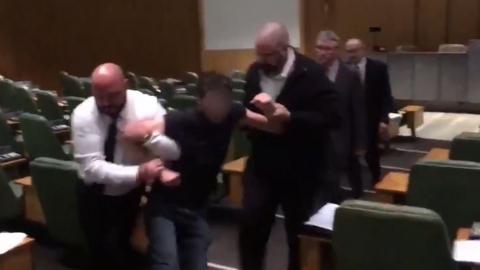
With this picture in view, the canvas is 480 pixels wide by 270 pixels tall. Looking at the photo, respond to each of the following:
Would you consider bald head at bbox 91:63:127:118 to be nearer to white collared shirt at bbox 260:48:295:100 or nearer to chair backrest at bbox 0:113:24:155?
white collared shirt at bbox 260:48:295:100

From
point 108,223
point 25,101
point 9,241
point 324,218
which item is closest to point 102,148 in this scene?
point 108,223

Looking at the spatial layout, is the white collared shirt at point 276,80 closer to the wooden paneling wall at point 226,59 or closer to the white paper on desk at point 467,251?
the white paper on desk at point 467,251

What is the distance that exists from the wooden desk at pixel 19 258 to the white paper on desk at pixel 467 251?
194cm

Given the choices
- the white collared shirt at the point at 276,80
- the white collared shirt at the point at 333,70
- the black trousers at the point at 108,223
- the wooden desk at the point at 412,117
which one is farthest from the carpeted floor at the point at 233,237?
the white collared shirt at the point at 276,80

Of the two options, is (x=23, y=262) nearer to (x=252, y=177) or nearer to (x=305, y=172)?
(x=252, y=177)

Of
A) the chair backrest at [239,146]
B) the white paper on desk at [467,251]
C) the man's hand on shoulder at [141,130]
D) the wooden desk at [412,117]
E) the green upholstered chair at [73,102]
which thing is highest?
the man's hand on shoulder at [141,130]

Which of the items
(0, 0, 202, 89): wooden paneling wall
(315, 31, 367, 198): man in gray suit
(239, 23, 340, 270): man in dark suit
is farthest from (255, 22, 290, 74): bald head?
(0, 0, 202, 89): wooden paneling wall

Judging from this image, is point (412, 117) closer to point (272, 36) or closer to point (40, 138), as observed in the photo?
point (40, 138)

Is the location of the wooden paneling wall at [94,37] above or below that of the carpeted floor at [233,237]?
above

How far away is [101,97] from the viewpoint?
10.1 feet

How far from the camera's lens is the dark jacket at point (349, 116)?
493cm

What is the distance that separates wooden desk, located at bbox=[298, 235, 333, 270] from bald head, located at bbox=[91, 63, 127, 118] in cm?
113

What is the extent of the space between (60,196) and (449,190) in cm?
210

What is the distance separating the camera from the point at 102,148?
3.09 m
